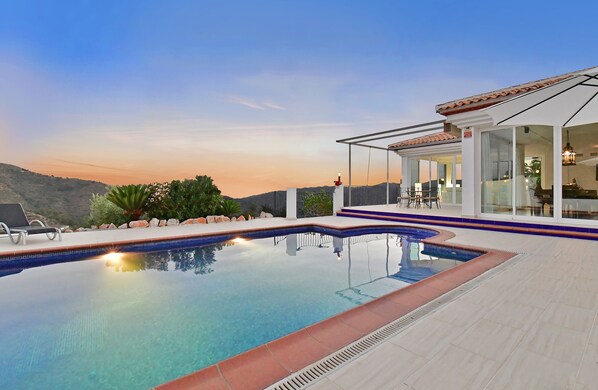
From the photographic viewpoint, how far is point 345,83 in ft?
39.4

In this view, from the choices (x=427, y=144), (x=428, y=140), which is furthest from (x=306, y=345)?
(x=428, y=140)

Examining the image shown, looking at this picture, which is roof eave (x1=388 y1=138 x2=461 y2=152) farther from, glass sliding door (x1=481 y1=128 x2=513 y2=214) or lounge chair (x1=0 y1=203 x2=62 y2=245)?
lounge chair (x1=0 y1=203 x2=62 y2=245)

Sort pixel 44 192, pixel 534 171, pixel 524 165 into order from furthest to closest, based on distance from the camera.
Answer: pixel 44 192 → pixel 524 165 → pixel 534 171

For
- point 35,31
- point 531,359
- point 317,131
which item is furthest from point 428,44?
point 35,31

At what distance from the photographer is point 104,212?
34.3 ft

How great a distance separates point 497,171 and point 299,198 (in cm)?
768

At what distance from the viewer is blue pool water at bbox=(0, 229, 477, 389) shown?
2.46 metres

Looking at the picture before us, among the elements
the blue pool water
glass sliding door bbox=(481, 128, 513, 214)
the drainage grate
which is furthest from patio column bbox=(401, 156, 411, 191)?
the drainage grate

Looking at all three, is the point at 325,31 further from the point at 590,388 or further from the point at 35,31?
the point at 590,388

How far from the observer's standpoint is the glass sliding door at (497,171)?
8192mm

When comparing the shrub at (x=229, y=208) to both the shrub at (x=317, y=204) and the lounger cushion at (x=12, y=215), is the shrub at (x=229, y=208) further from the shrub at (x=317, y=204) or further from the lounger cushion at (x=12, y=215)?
the lounger cushion at (x=12, y=215)

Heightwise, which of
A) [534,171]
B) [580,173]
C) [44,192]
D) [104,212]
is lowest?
[104,212]

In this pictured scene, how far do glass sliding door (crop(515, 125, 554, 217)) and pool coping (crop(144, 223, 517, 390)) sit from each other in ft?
19.2

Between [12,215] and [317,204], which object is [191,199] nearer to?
Result: [12,215]
